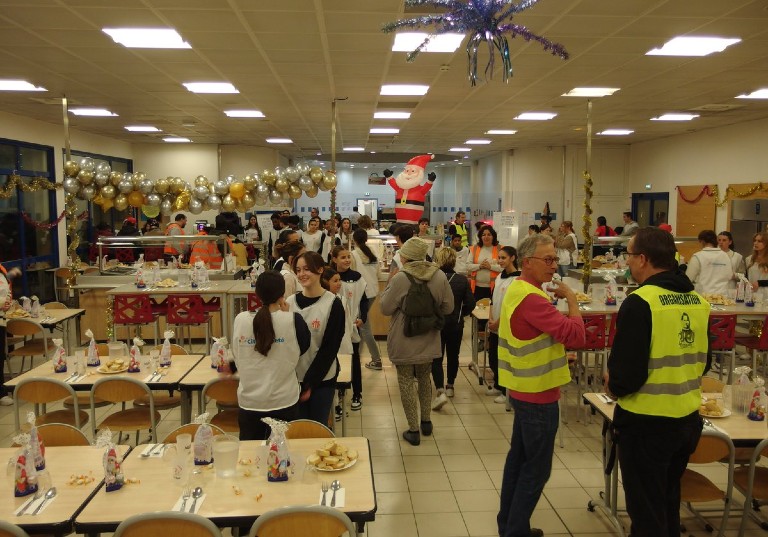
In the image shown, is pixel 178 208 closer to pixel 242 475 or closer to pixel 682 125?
pixel 242 475

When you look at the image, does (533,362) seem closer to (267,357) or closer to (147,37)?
(267,357)

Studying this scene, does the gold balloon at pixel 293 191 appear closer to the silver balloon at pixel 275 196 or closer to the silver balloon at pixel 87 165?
the silver balloon at pixel 275 196

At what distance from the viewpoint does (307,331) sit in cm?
353

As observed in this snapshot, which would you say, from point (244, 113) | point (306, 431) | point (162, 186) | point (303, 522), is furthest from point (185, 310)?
point (303, 522)

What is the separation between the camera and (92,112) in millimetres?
10516

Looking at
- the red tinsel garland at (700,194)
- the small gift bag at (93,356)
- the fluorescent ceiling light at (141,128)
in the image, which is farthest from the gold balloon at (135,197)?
the red tinsel garland at (700,194)

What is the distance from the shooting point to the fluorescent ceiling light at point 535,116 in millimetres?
10875

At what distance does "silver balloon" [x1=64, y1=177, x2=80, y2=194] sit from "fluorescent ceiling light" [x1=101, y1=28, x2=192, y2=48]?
3.19m

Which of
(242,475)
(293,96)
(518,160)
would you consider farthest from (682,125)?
(242,475)

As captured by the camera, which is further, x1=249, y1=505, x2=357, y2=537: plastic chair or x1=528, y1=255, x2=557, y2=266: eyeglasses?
x1=528, y1=255, x2=557, y2=266: eyeglasses

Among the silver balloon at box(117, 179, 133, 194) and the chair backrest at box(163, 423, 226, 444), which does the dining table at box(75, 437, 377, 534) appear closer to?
the chair backrest at box(163, 423, 226, 444)

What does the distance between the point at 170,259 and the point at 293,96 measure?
418 centimetres

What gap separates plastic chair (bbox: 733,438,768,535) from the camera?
11.1 feet

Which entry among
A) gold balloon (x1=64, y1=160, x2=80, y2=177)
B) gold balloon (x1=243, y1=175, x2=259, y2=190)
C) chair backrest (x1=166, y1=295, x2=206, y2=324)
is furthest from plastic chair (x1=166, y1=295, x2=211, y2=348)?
gold balloon (x1=64, y1=160, x2=80, y2=177)
